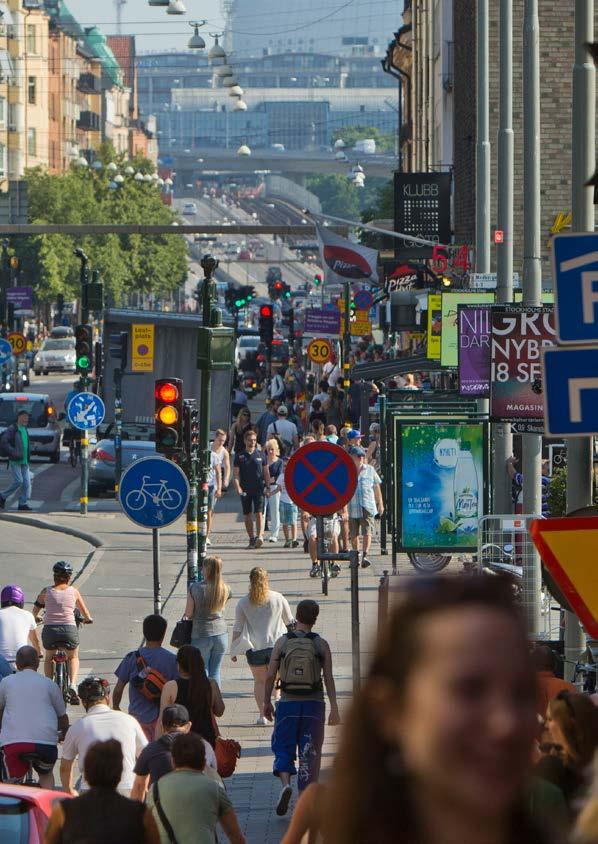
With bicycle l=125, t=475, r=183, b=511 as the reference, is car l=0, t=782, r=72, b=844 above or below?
below

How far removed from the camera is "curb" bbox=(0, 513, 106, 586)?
2627 centimetres

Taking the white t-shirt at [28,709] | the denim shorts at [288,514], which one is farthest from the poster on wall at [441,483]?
the denim shorts at [288,514]

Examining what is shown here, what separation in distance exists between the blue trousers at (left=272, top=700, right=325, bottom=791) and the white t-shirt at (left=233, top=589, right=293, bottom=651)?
8.09 ft

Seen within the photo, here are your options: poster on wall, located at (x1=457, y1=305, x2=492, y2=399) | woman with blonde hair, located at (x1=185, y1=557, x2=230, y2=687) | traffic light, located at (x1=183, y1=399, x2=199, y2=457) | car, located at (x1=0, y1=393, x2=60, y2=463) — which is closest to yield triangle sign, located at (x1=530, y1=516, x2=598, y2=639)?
woman with blonde hair, located at (x1=185, y1=557, x2=230, y2=687)

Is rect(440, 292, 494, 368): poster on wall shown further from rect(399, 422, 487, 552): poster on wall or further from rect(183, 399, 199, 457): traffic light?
rect(399, 422, 487, 552): poster on wall

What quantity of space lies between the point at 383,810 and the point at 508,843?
0.50 feet

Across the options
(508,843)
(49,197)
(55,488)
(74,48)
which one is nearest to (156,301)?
(74,48)

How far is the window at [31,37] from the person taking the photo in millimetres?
124625

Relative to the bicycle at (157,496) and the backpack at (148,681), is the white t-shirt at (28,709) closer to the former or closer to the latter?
the backpack at (148,681)

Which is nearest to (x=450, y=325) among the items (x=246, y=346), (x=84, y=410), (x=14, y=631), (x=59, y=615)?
(x=59, y=615)

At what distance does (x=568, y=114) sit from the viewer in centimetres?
3578

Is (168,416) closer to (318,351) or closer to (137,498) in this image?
(137,498)

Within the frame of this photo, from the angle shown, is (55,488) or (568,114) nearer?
(568,114)

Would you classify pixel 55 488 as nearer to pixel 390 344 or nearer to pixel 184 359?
pixel 184 359
